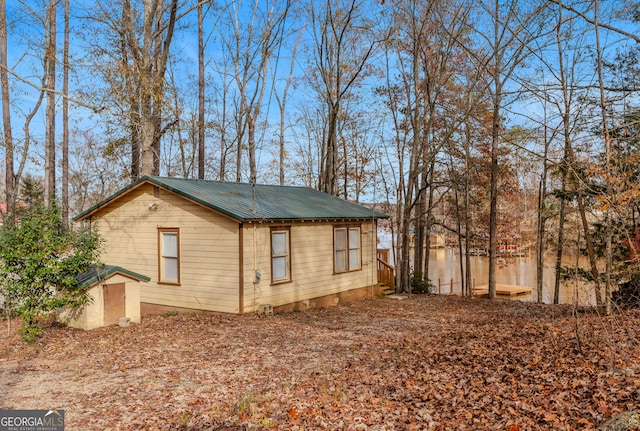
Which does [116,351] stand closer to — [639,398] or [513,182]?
[639,398]

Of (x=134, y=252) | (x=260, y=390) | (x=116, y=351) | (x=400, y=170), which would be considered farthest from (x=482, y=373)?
(x=400, y=170)

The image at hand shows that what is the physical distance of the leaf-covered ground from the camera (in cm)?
497

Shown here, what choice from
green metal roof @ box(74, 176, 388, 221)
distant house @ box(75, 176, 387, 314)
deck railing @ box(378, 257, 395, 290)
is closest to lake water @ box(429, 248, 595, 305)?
deck railing @ box(378, 257, 395, 290)

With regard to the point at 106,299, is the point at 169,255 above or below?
above

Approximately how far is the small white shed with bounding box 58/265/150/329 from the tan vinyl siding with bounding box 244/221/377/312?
272 centimetres

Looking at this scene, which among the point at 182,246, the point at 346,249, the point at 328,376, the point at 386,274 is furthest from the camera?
the point at 386,274

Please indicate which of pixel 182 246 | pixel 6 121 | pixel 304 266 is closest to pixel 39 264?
pixel 182 246

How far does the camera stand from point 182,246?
41.1 ft

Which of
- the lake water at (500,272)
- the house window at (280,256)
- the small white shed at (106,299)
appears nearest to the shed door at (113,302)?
the small white shed at (106,299)

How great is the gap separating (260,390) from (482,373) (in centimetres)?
305

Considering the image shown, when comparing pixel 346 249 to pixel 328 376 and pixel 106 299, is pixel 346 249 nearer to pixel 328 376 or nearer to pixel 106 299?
pixel 106 299

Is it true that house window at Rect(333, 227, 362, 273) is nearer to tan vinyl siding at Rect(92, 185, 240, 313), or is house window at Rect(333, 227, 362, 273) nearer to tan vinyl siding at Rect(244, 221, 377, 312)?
tan vinyl siding at Rect(244, 221, 377, 312)

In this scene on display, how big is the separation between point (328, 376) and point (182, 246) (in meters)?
7.19

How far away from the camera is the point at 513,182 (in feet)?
72.1
